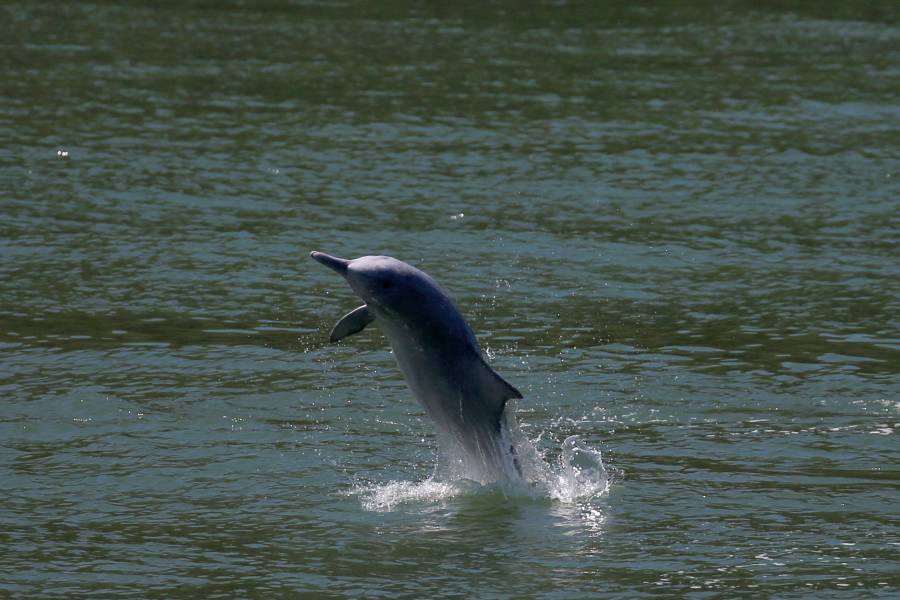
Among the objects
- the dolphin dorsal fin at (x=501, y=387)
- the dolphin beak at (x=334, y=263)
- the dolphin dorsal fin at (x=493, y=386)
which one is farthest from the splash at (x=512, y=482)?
the dolphin beak at (x=334, y=263)

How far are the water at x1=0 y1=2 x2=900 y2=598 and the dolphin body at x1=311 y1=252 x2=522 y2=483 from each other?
43 cm

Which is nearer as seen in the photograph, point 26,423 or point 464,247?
point 26,423

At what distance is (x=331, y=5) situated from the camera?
28.2 m

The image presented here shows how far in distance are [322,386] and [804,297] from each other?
4.52m

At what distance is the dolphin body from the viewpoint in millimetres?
10188

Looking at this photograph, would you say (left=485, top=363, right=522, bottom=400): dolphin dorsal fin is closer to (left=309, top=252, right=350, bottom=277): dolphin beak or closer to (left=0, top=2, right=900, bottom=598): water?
(left=0, top=2, right=900, bottom=598): water

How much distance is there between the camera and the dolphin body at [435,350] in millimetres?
10188

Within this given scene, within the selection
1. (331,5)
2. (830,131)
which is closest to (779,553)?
(830,131)

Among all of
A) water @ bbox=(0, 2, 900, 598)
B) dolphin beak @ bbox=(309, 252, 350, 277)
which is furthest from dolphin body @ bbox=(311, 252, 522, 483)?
water @ bbox=(0, 2, 900, 598)

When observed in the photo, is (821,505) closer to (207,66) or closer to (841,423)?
(841,423)

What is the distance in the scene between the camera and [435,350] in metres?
10.3

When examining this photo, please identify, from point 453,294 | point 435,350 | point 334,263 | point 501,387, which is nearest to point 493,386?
point 501,387

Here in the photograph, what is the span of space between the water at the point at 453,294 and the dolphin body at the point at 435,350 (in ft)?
1.40

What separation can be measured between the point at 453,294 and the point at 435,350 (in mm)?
4694
